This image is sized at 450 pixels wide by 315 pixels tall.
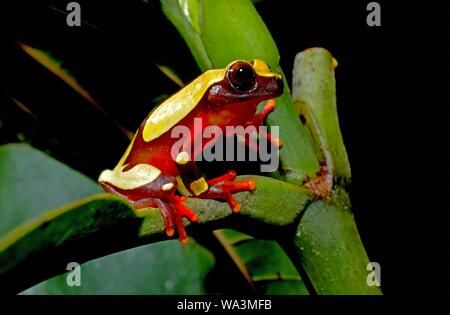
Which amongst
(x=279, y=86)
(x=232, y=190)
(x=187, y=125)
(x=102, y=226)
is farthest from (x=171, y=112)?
(x=102, y=226)

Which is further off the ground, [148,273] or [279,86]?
[279,86]

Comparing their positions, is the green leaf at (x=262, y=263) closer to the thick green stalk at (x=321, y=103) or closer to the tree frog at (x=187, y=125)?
the tree frog at (x=187, y=125)

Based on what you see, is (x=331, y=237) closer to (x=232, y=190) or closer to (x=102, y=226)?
(x=232, y=190)

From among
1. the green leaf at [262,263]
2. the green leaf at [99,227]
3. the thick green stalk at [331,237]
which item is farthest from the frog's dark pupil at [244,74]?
the green leaf at [262,263]

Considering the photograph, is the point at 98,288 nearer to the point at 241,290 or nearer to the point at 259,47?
the point at 241,290

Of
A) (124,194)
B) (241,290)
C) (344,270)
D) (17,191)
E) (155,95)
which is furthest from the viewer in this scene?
(17,191)

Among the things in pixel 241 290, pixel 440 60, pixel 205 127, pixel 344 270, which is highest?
pixel 440 60

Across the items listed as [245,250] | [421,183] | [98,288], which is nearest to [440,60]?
[421,183]
